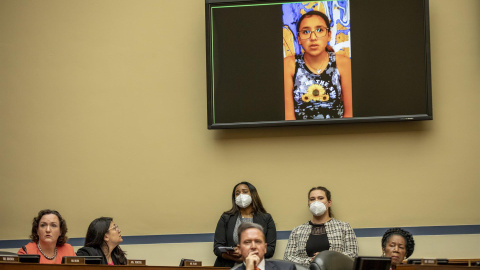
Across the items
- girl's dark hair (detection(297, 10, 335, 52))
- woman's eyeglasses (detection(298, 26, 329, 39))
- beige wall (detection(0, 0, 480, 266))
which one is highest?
girl's dark hair (detection(297, 10, 335, 52))

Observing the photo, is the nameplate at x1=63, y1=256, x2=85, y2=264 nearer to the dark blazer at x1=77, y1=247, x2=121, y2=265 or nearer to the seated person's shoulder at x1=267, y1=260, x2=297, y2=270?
the dark blazer at x1=77, y1=247, x2=121, y2=265

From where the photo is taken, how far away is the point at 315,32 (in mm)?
7047

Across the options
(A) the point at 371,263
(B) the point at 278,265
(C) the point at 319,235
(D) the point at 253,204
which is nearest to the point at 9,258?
(B) the point at 278,265

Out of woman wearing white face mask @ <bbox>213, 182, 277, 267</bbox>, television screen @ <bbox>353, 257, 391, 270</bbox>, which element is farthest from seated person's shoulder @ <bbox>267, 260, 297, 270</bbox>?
woman wearing white face mask @ <bbox>213, 182, 277, 267</bbox>

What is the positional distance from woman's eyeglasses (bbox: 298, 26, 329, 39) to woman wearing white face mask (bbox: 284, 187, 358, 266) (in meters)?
1.50

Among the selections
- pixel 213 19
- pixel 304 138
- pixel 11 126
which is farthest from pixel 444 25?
pixel 11 126

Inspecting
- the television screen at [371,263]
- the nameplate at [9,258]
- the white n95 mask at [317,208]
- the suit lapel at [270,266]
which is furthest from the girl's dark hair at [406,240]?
the nameplate at [9,258]

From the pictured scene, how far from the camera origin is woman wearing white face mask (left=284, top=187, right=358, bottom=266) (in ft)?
20.9

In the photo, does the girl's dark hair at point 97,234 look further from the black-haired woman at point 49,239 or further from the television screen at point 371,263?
the television screen at point 371,263

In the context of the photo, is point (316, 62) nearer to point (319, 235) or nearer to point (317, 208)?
point (317, 208)

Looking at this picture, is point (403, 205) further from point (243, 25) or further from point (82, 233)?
point (82, 233)

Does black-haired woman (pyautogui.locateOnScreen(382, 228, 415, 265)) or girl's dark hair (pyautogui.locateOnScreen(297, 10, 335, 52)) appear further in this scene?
girl's dark hair (pyautogui.locateOnScreen(297, 10, 335, 52))

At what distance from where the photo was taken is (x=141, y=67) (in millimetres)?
7402

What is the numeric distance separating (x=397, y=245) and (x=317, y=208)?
1129 mm
